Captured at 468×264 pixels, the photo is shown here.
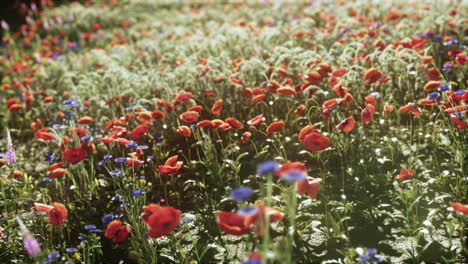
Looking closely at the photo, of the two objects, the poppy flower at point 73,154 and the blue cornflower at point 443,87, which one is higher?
the blue cornflower at point 443,87

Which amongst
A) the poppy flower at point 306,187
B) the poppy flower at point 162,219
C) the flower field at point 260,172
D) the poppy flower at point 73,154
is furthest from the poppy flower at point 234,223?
the poppy flower at point 73,154

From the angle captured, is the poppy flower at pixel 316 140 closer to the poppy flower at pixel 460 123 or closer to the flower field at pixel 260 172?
the flower field at pixel 260 172

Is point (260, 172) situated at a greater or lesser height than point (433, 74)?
greater

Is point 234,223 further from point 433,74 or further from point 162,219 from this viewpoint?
point 433,74

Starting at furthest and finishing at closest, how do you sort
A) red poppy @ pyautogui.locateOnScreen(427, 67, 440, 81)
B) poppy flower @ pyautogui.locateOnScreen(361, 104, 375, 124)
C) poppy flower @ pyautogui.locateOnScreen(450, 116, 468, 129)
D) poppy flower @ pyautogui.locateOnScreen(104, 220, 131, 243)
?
red poppy @ pyautogui.locateOnScreen(427, 67, 440, 81), poppy flower @ pyautogui.locateOnScreen(361, 104, 375, 124), poppy flower @ pyautogui.locateOnScreen(450, 116, 468, 129), poppy flower @ pyautogui.locateOnScreen(104, 220, 131, 243)

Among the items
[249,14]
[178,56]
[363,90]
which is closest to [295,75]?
[363,90]

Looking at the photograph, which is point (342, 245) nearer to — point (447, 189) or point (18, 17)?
point (447, 189)

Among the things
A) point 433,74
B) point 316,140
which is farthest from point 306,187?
point 433,74

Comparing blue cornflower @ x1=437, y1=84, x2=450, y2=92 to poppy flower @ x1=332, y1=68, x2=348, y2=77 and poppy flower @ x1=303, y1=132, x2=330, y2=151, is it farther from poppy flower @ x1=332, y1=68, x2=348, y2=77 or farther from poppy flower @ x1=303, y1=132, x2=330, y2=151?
poppy flower @ x1=303, y1=132, x2=330, y2=151

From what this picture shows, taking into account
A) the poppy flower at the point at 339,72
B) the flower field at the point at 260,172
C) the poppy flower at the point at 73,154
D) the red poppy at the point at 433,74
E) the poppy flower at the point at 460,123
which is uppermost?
the poppy flower at the point at 339,72

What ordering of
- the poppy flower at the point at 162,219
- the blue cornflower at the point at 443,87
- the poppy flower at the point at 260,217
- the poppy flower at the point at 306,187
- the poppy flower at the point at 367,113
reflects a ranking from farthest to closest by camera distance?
the blue cornflower at the point at 443,87, the poppy flower at the point at 367,113, the poppy flower at the point at 306,187, the poppy flower at the point at 162,219, the poppy flower at the point at 260,217

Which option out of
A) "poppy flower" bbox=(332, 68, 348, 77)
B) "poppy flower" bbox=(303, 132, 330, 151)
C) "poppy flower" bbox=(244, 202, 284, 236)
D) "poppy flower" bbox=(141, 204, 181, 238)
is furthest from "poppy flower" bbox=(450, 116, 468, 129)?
"poppy flower" bbox=(141, 204, 181, 238)

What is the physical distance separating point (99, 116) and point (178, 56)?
1.29m

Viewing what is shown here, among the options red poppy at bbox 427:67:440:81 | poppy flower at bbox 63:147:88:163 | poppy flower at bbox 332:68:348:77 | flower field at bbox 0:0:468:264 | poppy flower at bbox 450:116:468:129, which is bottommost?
flower field at bbox 0:0:468:264
